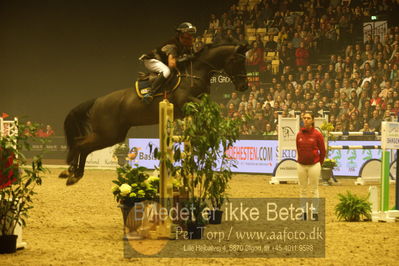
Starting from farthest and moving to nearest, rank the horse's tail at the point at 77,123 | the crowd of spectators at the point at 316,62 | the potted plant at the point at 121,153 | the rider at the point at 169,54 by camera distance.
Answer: the potted plant at the point at 121,153, the crowd of spectators at the point at 316,62, the horse's tail at the point at 77,123, the rider at the point at 169,54

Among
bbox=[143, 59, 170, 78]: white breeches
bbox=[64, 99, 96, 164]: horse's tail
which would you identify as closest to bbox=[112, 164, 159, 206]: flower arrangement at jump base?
bbox=[143, 59, 170, 78]: white breeches

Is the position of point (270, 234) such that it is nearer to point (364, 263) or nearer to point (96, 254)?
point (364, 263)

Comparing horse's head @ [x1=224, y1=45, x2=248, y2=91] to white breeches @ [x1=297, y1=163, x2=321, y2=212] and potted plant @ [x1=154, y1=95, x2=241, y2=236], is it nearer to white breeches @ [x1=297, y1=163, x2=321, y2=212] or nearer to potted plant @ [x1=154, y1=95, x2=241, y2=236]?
white breeches @ [x1=297, y1=163, x2=321, y2=212]

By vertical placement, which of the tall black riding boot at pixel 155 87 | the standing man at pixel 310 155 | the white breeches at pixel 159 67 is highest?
the white breeches at pixel 159 67

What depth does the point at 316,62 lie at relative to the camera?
19828 millimetres

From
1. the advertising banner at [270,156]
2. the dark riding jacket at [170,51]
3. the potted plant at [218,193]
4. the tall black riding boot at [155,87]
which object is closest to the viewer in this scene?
the potted plant at [218,193]

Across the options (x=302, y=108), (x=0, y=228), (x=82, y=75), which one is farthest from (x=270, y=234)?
(x=82, y=75)

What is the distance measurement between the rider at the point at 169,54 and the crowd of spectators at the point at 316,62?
644 cm

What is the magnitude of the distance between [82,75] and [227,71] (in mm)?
A: 17330

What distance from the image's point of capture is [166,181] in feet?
21.3

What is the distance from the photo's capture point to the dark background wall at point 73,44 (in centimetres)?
2478

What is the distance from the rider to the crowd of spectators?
253 inches

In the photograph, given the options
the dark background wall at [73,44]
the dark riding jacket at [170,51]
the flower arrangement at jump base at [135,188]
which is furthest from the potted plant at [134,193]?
the dark background wall at [73,44]

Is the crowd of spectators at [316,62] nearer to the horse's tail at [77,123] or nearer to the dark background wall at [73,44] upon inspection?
the dark background wall at [73,44]
